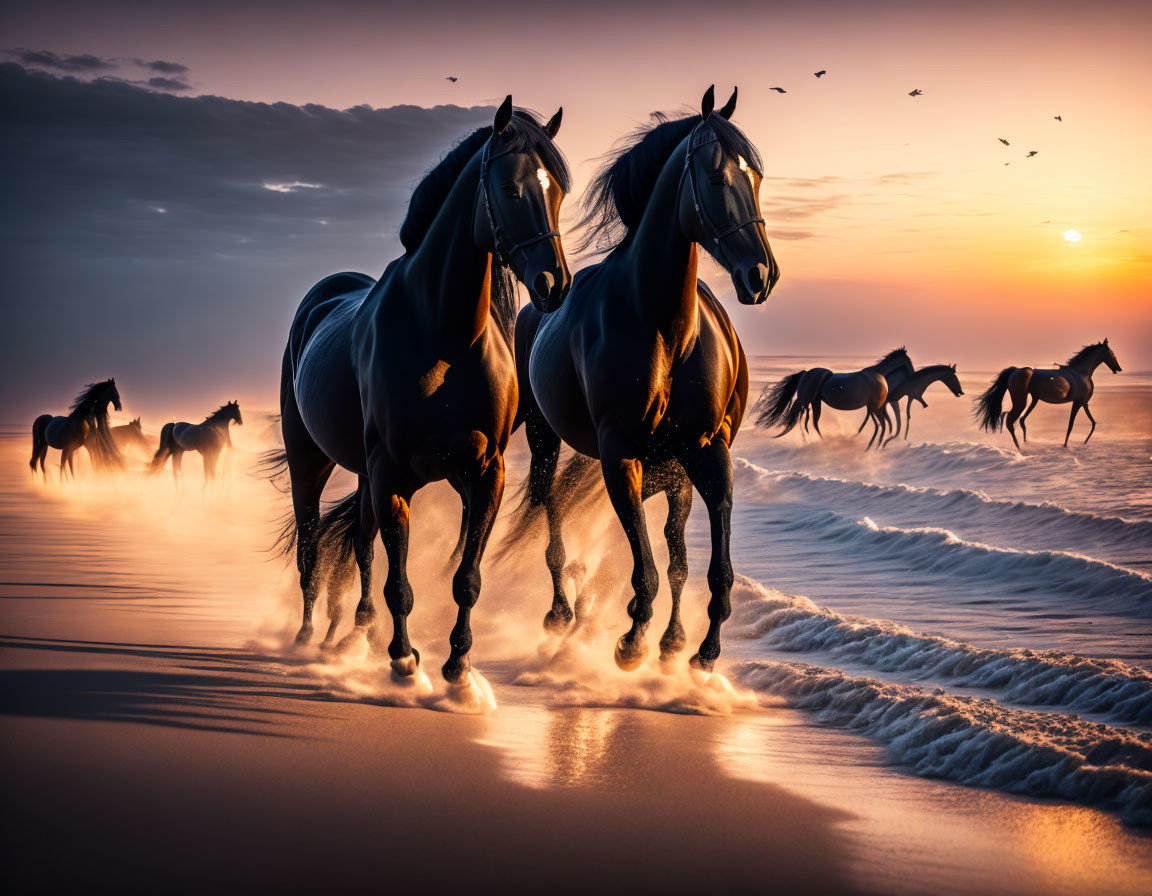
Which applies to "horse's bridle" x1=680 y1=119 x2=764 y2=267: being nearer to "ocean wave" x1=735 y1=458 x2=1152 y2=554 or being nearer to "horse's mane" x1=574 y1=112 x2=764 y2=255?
"horse's mane" x1=574 y1=112 x2=764 y2=255

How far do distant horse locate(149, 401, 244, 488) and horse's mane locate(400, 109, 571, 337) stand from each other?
14.4m

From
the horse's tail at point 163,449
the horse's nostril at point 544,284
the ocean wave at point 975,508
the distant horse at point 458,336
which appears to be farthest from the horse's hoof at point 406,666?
→ the horse's tail at point 163,449

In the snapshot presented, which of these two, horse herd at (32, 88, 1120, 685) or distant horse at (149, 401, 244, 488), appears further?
distant horse at (149, 401, 244, 488)

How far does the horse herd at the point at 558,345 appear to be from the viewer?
16.3 feet

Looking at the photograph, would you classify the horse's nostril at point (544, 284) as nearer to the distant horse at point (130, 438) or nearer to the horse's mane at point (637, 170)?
the horse's mane at point (637, 170)

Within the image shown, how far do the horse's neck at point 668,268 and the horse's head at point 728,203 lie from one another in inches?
4.4

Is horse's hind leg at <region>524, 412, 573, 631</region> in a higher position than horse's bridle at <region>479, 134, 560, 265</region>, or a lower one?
lower

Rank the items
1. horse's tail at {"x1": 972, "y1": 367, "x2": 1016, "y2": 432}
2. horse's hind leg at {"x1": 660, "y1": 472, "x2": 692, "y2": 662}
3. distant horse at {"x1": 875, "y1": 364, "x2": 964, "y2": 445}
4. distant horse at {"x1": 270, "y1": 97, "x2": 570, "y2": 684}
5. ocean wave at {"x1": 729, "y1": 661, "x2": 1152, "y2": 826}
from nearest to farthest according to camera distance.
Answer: ocean wave at {"x1": 729, "y1": 661, "x2": 1152, "y2": 826}
distant horse at {"x1": 270, "y1": 97, "x2": 570, "y2": 684}
horse's hind leg at {"x1": 660, "y1": 472, "x2": 692, "y2": 662}
horse's tail at {"x1": 972, "y1": 367, "x2": 1016, "y2": 432}
distant horse at {"x1": 875, "y1": 364, "x2": 964, "y2": 445}

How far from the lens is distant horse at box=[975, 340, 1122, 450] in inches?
1006

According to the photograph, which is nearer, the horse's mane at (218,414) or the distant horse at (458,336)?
the distant horse at (458,336)

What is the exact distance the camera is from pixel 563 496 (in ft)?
23.7

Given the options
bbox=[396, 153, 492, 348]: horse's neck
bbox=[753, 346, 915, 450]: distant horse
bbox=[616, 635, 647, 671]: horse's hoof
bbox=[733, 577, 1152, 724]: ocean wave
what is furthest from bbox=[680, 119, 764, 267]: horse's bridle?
bbox=[753, 346, 915, 450]: distant horse

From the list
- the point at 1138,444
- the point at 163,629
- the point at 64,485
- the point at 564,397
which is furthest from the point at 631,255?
the point at 1138,444

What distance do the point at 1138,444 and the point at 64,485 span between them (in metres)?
23.5
